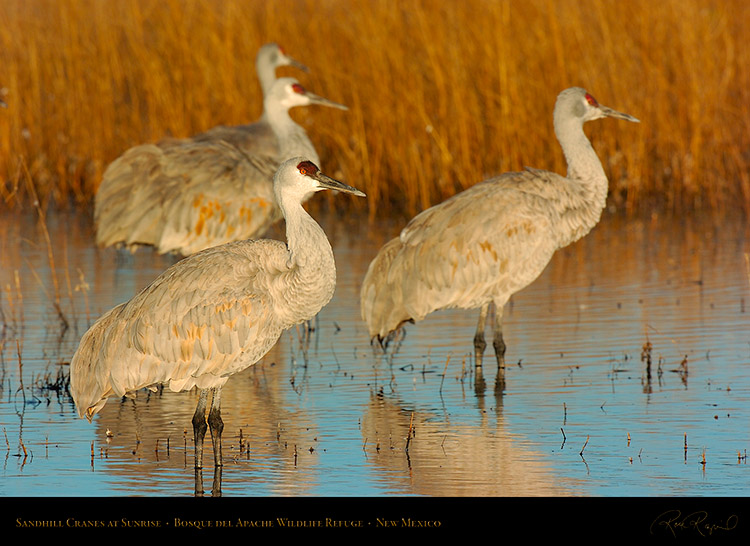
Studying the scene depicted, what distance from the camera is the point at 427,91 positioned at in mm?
14383

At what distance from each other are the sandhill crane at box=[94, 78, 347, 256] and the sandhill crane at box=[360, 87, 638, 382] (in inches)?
79.1

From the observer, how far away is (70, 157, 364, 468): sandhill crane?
6.19 m

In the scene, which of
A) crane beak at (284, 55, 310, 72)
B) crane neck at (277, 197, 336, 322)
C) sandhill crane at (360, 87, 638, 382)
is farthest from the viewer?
crane beak at (284, 55, 310, 72)

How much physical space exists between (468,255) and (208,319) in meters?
2.88

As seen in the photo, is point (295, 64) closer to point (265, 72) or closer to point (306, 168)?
point (265, 72)

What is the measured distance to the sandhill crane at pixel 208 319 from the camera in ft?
20.3

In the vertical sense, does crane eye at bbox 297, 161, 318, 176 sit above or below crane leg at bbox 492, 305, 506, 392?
above

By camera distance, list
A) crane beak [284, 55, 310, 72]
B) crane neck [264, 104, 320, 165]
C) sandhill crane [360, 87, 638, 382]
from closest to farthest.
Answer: sandhill crane [360, 87, 638, 382] → crane neck [264, 104, 320, 165] → crane beak [284, 55, 310, 72]

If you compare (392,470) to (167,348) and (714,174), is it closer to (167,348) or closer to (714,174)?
(167,348)

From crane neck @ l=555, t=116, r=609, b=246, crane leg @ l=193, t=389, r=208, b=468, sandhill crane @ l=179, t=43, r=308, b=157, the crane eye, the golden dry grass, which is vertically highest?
the golden dry grass

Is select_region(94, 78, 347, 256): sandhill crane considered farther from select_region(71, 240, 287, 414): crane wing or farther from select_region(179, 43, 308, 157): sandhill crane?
select_region(71, 240, 287, 414): crane wing

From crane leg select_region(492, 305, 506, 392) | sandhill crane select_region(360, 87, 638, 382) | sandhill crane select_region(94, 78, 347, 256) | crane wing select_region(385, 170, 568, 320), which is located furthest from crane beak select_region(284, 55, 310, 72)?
crane leg select_region(492, 305, 506, 392)

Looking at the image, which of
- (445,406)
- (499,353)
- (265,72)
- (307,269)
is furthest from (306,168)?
(265,72)

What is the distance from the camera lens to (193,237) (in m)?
10.6
